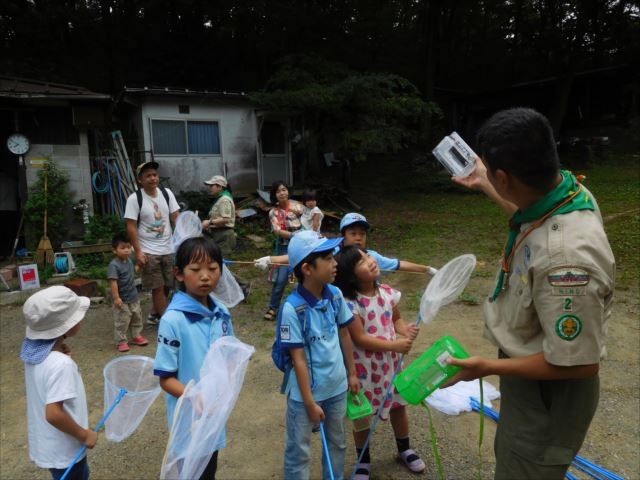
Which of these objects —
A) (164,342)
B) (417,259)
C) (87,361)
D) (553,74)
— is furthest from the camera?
(553,74)

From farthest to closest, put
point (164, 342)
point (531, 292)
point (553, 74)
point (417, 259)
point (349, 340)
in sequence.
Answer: point (553, 74) → point (417, 259) → point (349, 340) → point (164, 342) → point (531, 292)

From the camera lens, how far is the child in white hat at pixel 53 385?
6.44 feet

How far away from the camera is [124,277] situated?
4.91m

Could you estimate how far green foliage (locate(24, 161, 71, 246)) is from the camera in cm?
952

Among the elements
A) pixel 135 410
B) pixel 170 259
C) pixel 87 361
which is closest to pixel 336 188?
pixel 170 259

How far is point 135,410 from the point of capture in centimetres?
224

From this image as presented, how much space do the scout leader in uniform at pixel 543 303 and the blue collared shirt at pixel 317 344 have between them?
0.84 meters

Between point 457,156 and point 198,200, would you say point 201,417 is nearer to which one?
point 457,156

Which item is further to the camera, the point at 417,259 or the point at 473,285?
the point at 417,259

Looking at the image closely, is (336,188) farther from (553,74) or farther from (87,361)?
(553,74)

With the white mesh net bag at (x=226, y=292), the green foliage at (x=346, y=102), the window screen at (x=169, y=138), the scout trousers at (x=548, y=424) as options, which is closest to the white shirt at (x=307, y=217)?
the white mesh net bag at (x=226, y=292)

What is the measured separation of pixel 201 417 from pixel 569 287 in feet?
4.02

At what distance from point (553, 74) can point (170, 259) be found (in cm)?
2132

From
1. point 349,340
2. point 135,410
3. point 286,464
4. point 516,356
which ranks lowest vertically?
point 286,464
